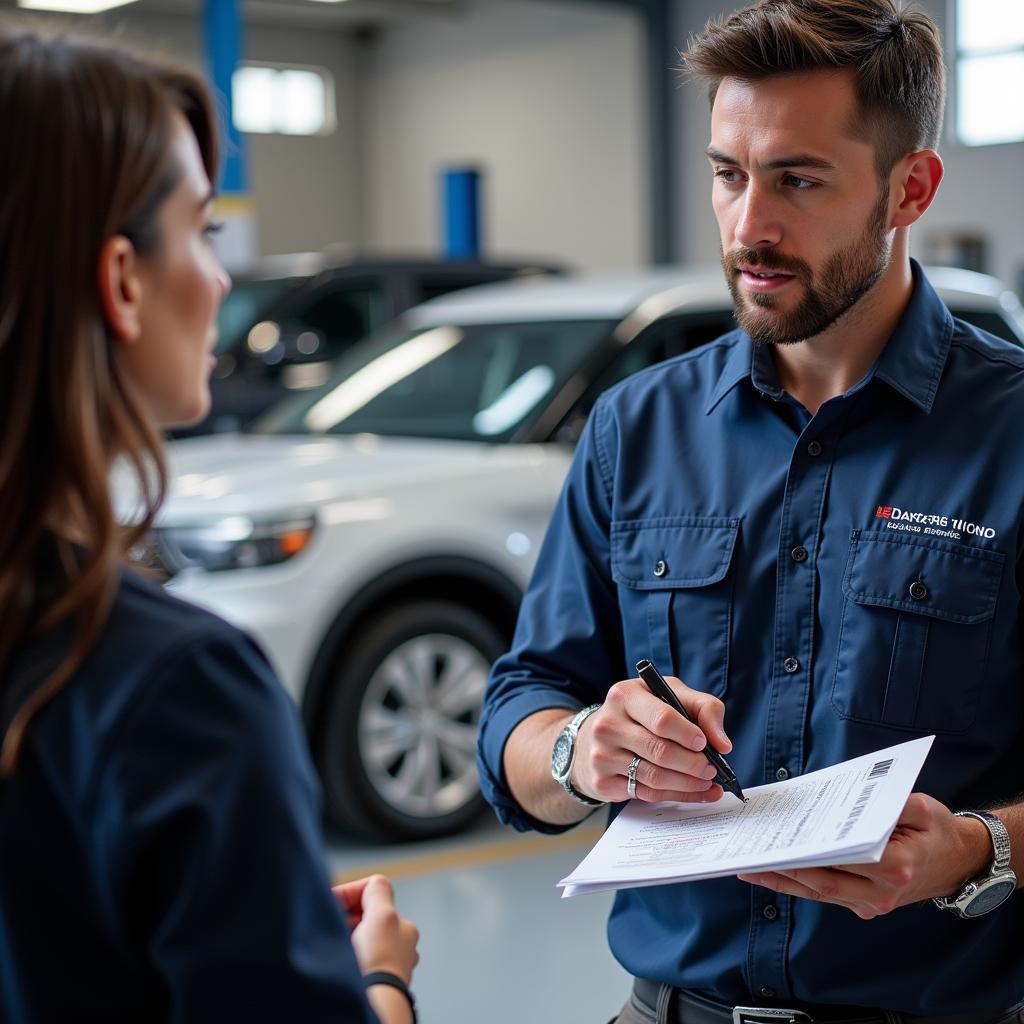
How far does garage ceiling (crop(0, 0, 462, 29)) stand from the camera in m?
17.8

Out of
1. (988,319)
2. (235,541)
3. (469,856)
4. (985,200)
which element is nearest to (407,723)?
(469,856)

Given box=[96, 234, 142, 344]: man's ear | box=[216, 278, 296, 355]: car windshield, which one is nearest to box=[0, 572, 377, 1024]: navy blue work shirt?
box=[96, 234, 142, 344]: man's ear

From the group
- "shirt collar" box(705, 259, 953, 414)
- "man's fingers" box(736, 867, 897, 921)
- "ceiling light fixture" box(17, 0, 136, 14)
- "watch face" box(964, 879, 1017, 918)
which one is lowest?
→ "watch face" box(964, 879, 1017, 918)

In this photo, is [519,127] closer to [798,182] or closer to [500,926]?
[500,926]

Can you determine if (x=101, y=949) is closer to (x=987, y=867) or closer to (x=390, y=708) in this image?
(x=987, y=867)

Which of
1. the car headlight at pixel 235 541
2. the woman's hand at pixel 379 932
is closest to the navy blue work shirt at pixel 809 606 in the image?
the woman's hand at pixel 379 932

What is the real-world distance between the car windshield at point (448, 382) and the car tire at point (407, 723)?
0.72 m

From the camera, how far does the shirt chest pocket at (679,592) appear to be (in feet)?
5.71

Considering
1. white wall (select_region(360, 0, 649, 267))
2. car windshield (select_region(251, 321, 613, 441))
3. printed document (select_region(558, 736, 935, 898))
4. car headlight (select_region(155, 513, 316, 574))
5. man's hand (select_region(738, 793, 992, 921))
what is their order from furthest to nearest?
white wall (select_region(360, 0, 649, 267)), car windshield (select_region(251, 321, 613, 441)), car headlight (select_region(155, 513, 316, 574)), man's hand (select_region(738, 793, 992, 921)), printed document (select_region(558, 736, 935, 898))

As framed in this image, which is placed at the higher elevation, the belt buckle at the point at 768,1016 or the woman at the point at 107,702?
the woman at the point at 107,702

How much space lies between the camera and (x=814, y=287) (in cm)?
176

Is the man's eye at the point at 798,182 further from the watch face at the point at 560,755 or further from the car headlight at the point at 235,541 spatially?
the car headlight at the point at 235,541

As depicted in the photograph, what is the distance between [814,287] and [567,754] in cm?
61

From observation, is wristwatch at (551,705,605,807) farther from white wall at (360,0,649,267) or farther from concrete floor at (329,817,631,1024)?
white wall at (360,0,649,267)
